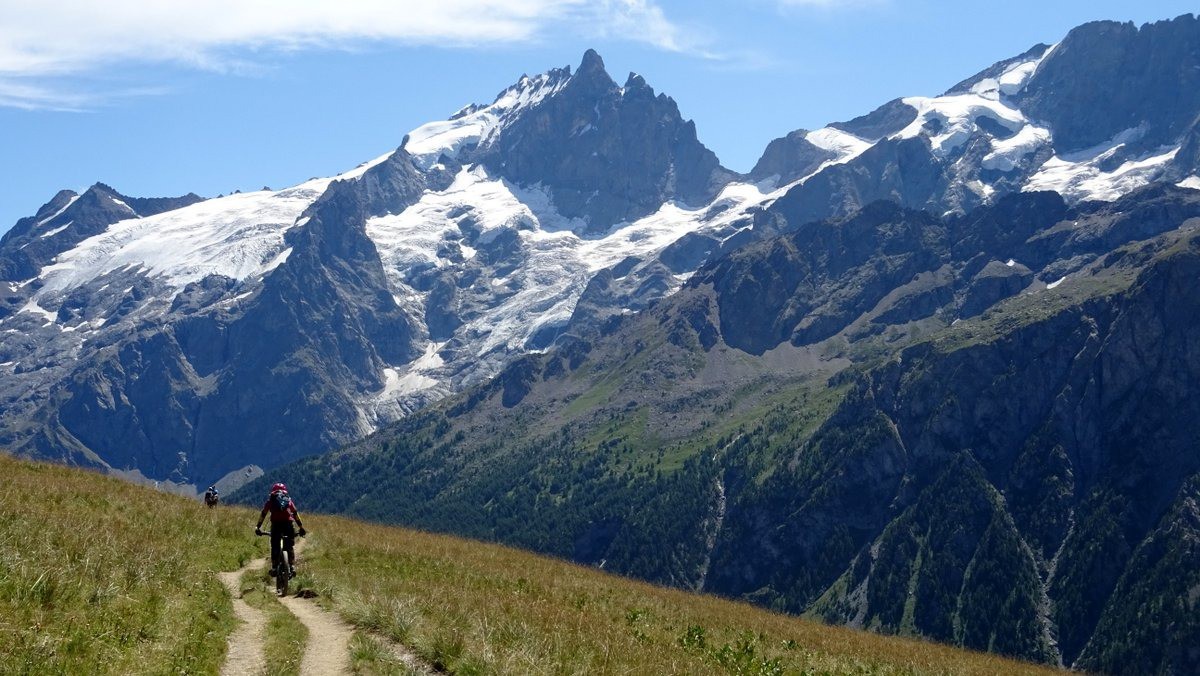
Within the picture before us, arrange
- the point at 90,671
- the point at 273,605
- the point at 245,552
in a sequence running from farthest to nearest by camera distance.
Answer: the point at 245,552, the point at 273,605, the point at 90,671

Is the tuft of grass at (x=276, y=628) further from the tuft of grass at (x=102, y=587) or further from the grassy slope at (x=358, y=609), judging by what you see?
the tuft of grass at (x=102, y=587)

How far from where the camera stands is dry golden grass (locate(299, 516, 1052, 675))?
858 inches

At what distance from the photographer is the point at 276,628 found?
81.3 ft

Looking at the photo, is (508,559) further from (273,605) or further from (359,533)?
(273,605)

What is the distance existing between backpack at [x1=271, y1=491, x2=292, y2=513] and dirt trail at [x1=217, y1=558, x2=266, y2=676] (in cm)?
248

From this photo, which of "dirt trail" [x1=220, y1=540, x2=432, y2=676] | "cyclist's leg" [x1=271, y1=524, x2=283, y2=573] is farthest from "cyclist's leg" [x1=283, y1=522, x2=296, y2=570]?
"dirt trail" [x1=220, y1=540, x2=432, y2=676]

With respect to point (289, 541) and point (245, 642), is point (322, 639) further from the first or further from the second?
point (289, 541)

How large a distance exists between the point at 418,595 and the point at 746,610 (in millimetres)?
18478

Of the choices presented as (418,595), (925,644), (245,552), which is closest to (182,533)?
(245,552)

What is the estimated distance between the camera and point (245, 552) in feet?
121

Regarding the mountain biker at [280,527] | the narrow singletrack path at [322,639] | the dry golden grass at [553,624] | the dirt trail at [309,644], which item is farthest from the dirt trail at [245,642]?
the dry golden grass at [553,624]

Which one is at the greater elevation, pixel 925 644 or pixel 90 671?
pixel 90 671

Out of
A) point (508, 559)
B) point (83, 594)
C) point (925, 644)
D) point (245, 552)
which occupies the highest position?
point (83, 594)

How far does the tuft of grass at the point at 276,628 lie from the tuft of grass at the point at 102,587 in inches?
38.4
